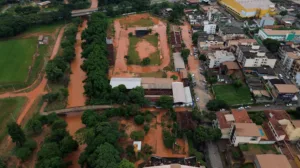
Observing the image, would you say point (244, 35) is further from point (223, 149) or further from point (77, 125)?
point (77, 125)

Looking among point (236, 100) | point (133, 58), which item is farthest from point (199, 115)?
point (133, 58)

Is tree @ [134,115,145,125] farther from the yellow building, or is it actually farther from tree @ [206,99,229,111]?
the yellow building

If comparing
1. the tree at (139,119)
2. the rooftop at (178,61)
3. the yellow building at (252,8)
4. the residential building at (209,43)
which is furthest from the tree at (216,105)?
the yellow building at (252,8)

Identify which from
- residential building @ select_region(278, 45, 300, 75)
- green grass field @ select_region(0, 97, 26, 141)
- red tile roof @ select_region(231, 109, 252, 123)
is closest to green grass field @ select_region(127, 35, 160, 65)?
red tile roof @ select_region(231, 109, 252, 123)

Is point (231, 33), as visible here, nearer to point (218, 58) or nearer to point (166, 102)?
point (218, 58)

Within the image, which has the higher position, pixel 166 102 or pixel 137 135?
pixel 166 102

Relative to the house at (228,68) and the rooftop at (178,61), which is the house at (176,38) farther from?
the house at (228,68)

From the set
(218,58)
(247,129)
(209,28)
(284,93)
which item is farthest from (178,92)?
(209,28)
